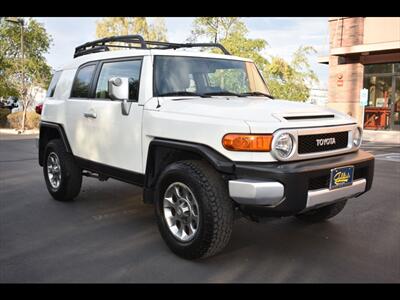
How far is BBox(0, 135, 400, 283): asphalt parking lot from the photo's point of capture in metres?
3.58

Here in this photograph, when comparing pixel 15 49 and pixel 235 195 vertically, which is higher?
pixel 15 49

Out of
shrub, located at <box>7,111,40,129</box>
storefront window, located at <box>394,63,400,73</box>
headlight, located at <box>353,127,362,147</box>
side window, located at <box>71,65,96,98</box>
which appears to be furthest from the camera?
shrub, located at <box>7,111,40,129</box>

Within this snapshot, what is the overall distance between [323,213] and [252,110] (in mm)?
1809

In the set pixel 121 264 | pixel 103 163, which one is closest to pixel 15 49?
pixel 103 163

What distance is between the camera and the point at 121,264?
377 centimetres

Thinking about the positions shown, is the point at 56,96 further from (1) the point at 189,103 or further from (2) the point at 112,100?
(1) the point at 189,103

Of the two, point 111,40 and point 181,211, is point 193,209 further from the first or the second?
point 111,40

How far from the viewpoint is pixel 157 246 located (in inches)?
167

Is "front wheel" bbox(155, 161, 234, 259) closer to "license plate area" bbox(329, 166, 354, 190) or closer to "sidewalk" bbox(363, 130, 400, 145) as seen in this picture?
"license plate area" bbox(329, 166, 354, 190)

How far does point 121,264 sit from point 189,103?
1.58m

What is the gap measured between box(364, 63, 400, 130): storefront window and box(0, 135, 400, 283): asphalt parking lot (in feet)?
47.0

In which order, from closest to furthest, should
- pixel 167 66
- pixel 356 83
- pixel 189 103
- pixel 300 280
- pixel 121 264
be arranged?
pixel 300 280, pixel 121 264, pixel 189 103, pixel 167 66, pixel 356 83

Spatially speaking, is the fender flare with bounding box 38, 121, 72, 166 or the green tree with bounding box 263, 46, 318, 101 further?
the green tree with bounding box 263, 46, 318, 101

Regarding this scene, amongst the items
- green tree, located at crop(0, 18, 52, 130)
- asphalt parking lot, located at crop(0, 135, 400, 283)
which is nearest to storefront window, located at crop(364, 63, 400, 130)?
asphalt parking lot, located at crop(0, 135, 400, 283)
